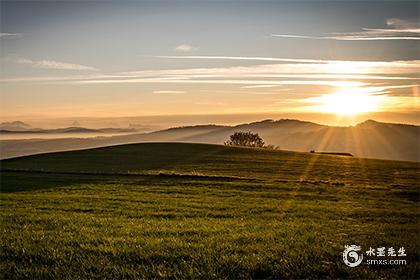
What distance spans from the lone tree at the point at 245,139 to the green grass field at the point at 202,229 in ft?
257

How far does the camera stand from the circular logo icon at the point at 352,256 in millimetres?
11391

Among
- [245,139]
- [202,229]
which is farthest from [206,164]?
[245,139]

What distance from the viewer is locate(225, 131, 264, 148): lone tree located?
4572 inches

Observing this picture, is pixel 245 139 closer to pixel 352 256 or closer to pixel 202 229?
pixel 202 229

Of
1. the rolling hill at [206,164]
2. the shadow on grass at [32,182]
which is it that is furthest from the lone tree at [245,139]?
the shadow on grass at [32,182]

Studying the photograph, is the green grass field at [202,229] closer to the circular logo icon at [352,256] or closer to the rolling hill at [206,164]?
the circular logo icon at [352,256]

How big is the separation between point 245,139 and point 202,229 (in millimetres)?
102082

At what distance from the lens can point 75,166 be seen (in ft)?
186

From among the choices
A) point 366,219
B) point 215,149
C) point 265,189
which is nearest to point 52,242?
point 366,219

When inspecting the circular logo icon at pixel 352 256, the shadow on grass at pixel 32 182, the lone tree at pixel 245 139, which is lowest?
the shadow on grass at pixel 32 182

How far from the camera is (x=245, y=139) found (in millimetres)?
117250

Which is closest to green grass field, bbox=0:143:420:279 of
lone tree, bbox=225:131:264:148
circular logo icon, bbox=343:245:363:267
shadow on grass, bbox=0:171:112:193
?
circular logo icon, bbox=343:245:363:267

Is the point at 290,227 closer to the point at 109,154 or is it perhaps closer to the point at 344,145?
the point at 109,154

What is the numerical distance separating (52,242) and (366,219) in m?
13.4
